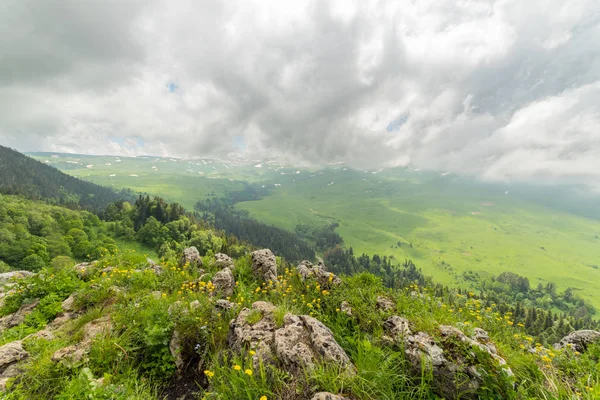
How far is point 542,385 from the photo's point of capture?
4.21 metres

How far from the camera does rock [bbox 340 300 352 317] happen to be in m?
7.05

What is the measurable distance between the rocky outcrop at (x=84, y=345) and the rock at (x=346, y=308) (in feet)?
21.3

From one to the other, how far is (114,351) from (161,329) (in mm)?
1078

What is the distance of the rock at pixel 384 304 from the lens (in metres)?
6.88

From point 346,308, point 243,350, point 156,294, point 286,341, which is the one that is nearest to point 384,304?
point 346,308

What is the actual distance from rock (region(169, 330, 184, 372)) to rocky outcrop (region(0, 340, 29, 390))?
2.88 m

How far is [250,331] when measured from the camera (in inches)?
226

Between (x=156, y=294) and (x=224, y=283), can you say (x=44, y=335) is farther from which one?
(x=224, y=283)

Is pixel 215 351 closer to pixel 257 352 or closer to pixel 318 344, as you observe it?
pixel 257 352

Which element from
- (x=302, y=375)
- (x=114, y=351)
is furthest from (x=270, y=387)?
(x=114, y=351)

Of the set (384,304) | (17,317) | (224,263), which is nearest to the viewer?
(384,304)

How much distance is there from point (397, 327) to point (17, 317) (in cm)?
1291

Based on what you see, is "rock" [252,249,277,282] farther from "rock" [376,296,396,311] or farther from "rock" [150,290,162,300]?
"rock" [376,296,396,311]

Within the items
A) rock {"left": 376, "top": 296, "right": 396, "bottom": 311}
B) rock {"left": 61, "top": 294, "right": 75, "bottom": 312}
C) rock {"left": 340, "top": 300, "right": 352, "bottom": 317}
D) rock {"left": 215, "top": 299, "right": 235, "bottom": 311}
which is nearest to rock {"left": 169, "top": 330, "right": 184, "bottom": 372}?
rock {"left": 215, "top": 299, "right": 235, "bottom": 311}
